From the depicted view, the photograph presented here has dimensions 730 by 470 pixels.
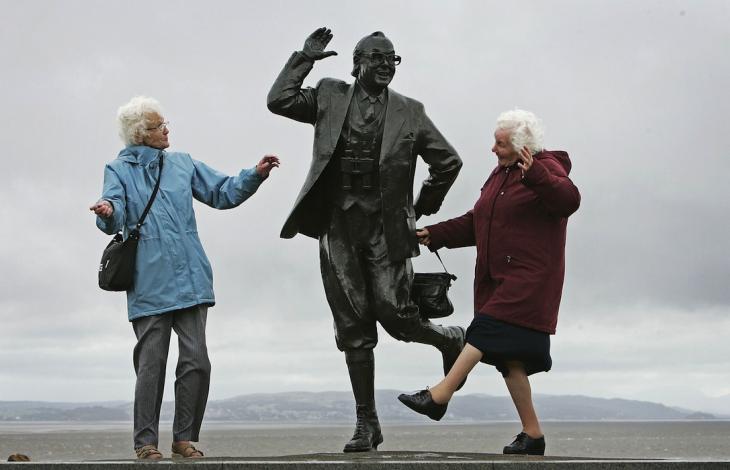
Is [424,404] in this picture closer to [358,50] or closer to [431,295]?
[431,295]

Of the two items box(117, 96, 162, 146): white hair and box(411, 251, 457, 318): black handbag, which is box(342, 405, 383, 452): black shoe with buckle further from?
box(117, 96, 162, 146): white hair

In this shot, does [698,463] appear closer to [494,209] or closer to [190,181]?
[494,209]

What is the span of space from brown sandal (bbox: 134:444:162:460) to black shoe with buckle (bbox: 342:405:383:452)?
143 cm

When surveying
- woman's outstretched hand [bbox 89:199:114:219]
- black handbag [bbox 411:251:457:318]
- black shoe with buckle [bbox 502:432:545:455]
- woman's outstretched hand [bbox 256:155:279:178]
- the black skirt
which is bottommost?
black shoe with buckle [bbox 502:432:545:455]

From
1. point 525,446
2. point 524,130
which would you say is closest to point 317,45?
point 524,130

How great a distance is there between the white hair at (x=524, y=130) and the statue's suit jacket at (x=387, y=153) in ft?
2.72

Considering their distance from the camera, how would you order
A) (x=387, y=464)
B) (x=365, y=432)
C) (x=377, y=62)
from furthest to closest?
1. (x=377, y=62)
2. (x=365, y=432)
3. (x=387, y=464)

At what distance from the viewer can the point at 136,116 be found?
28.9ft

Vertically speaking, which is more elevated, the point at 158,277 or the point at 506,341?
the point at 158,277

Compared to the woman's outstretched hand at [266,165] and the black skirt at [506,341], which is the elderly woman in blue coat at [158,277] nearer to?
the woman's outstretched hand at [266,165]

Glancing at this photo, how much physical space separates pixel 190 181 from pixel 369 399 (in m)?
2.24

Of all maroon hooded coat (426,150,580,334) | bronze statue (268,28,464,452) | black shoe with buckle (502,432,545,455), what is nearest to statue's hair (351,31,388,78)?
bronze statue (268,28,464,452)

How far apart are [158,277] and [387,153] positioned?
6.66ft

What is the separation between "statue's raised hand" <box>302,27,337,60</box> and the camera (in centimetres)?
906
